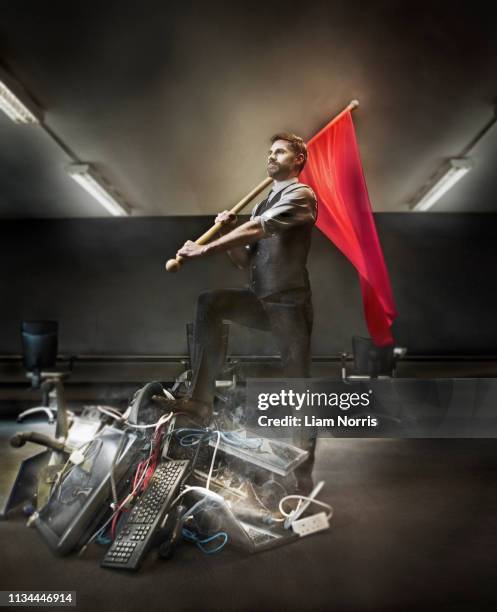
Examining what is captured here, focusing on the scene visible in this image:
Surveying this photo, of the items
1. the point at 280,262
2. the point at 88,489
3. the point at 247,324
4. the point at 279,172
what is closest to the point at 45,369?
the point at 88,489

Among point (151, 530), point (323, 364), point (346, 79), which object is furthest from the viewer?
point (346, 79)

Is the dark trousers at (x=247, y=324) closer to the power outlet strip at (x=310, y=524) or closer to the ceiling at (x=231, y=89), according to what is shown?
the power outlet strip at (x=310, y=524)

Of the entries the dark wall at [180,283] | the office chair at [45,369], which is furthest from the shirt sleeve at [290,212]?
the office chair at [45,369]

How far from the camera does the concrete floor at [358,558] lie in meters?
0.81

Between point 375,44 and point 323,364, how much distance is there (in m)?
1.46

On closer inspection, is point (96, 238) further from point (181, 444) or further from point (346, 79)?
point (346, 79)

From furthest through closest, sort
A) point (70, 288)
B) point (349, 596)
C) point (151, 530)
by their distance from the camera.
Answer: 1. point (70, 288)
2. point (151, 530)
3. point (349, 596)

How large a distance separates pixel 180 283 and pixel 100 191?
61 cm

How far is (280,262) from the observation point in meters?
1.10

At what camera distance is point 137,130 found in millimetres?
2264

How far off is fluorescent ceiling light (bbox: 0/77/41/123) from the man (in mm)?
1792

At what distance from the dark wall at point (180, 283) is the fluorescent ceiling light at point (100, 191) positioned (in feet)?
0.24

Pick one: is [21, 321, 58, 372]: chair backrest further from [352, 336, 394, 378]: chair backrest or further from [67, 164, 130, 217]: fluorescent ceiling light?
[352, 336, 394, 378]: chair backrest

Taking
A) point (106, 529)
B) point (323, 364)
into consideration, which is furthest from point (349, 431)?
point (106, 529)
